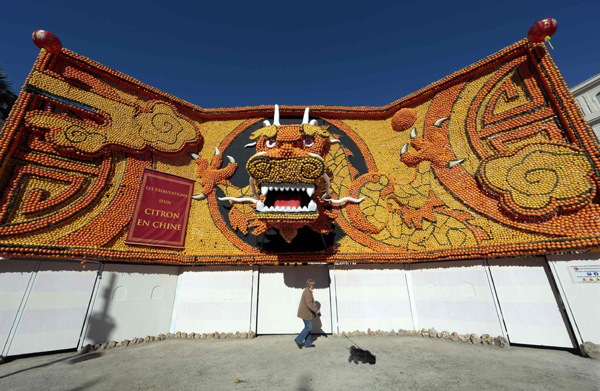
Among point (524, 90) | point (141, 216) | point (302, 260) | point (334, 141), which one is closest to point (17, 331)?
point (141, 216)

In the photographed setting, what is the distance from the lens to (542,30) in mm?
6391

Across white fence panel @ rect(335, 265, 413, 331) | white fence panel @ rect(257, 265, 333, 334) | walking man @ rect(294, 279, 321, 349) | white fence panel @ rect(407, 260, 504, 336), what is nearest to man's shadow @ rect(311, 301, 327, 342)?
white fence panel @ rect(257, 265, 333, 334)

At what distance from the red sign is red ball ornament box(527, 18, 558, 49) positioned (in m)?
12.3

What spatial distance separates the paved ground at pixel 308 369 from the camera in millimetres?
3975

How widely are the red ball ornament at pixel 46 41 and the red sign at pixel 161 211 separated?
14.8 feet

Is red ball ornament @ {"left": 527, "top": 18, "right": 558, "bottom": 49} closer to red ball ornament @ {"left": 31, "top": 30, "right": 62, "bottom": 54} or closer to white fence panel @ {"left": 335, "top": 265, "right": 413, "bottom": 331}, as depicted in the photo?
white fence panel @ {"left": 335, "top": 265, "right": 413, "bottom": 331}

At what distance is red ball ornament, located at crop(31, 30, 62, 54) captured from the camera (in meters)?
6.87

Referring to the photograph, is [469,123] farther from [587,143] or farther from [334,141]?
[334,141]

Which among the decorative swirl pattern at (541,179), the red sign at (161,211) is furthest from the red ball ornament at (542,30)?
the red sign at (161,211)

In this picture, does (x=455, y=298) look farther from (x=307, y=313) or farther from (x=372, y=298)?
(x=307, y=313)

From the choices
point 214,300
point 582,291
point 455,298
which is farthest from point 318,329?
point 582,291

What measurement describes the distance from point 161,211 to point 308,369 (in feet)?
23.1

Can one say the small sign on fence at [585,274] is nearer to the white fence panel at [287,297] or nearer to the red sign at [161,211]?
the white fence panel at [287,297]

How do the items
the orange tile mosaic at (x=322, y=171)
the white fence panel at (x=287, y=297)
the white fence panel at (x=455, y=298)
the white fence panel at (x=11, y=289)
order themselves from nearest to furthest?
the white fence panel at (x=11, y=289) < the orange tile mosaic at (x=322, y=171) < the white fence panel at (x=455, y=298) < the white fence panel at (x=287, y=297)
